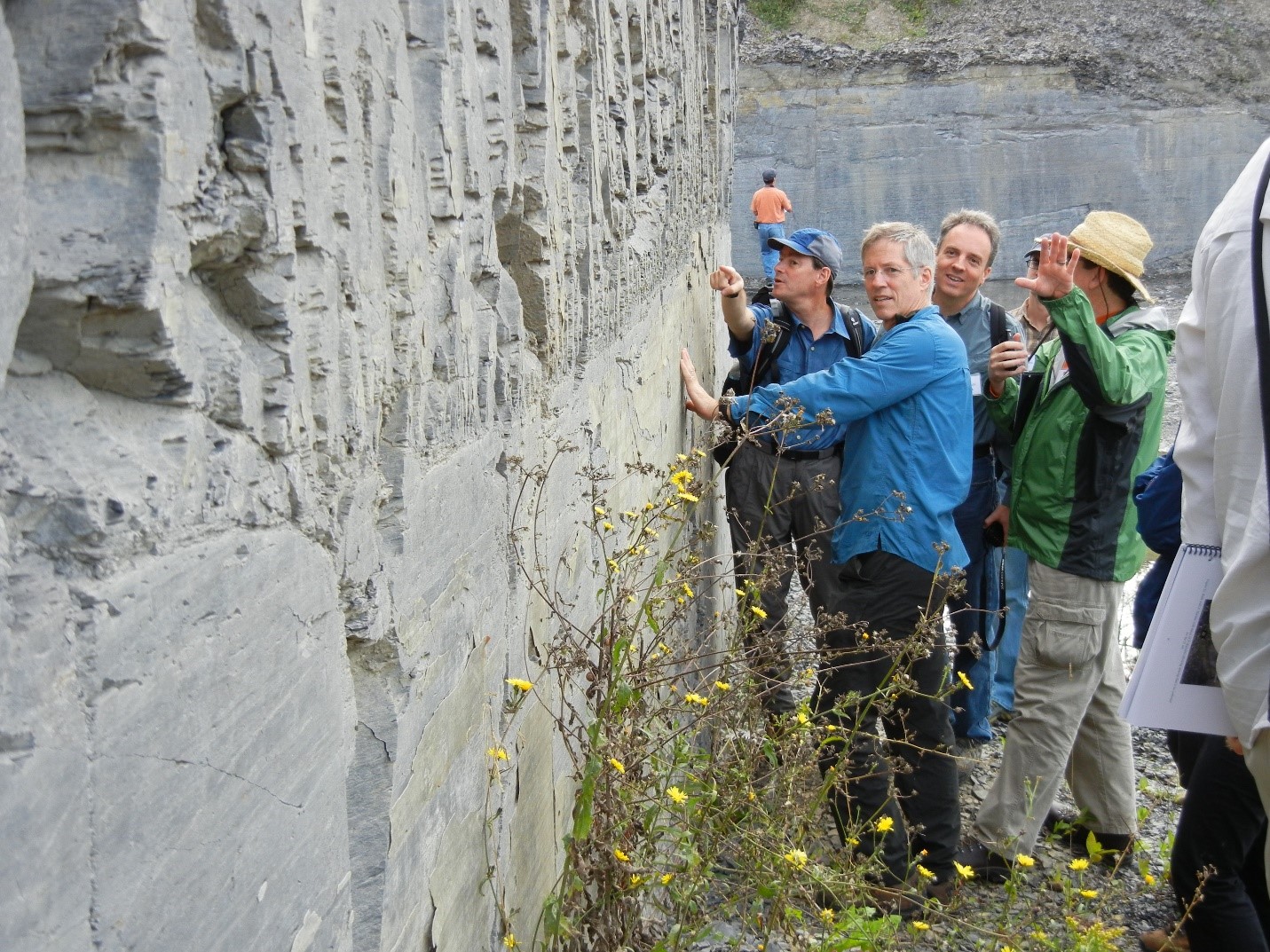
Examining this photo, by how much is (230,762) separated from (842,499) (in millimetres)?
2670

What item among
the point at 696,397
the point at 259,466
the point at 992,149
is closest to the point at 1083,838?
the point at 696,397

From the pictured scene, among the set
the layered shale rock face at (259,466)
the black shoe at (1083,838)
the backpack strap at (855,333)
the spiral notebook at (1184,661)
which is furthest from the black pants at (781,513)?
the layered shale rock face at (259,466)

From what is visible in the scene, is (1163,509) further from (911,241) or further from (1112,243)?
(911,241)

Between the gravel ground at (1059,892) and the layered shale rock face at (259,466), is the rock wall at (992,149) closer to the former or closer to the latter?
the gravel ground at (1059,892)

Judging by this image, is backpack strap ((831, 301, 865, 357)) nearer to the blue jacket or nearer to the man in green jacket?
the man in green jacket

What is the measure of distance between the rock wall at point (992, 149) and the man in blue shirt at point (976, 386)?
42.9ft

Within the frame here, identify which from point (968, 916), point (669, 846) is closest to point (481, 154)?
point (669, 846)

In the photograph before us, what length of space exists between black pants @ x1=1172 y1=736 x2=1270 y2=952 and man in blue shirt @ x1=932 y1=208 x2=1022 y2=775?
3.86 feet

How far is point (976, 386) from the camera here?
3842 millimetres

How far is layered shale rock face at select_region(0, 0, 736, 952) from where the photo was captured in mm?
672

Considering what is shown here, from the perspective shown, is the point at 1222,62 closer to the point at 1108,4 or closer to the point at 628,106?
the point at 1108,4

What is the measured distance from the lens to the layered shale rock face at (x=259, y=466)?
672 mm

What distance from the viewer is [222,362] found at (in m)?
0.85

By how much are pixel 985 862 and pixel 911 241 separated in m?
1.94
